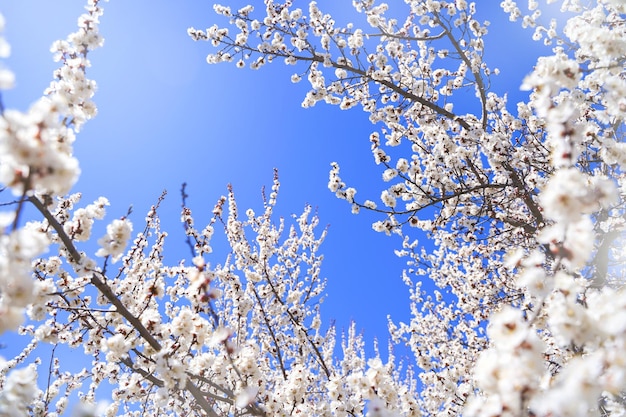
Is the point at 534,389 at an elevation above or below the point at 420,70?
below

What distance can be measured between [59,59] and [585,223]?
3852 mm

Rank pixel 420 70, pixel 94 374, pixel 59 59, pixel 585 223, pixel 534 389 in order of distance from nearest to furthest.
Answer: pixel 534 389 → pixel 585 223 → pixel 59 59 → pixel 94 374 → pixel 420 70

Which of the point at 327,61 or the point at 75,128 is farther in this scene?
the point at 327,61

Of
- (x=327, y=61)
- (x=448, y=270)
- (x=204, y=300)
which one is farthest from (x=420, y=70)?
(x=204, y=300)

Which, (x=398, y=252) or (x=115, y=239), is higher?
(x=398, y=252)

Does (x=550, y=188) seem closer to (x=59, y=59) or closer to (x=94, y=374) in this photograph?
(x=59, y=59)

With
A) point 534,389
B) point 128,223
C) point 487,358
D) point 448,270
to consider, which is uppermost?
point 448,270

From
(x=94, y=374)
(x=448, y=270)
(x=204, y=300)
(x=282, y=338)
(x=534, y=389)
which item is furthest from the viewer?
(x=448, y=270)

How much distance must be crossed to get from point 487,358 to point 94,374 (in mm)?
4914

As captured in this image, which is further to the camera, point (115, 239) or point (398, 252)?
point (398, 252)

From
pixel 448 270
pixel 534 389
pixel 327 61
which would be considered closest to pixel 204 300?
pixel 534 389

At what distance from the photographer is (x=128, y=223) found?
335cm

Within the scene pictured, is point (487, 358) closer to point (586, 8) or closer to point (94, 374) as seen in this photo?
point (94, 374)

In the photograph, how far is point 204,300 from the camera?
8.39 feet
